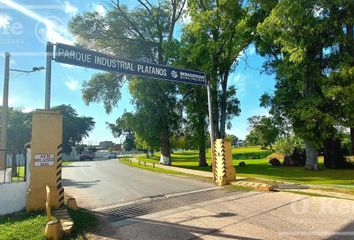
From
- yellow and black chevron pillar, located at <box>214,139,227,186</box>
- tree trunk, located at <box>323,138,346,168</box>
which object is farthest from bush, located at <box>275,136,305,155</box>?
yellow and black chevron pillar, located at <box>214,139,227,186</box>

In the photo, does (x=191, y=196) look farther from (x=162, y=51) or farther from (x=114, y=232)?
(x=162, y=51)

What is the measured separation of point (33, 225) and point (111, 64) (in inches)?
303

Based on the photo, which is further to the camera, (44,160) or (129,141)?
(129,141)

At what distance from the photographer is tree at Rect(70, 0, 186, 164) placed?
33.9m

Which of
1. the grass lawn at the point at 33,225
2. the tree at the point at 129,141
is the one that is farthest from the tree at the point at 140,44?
the tree at the point at 129,141

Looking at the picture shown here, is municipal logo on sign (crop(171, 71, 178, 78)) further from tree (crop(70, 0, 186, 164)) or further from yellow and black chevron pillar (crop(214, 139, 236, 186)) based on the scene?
tree (crop(70, 0, 186, 164))

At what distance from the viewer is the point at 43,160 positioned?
10.9 meters

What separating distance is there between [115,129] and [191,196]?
84.6 meters

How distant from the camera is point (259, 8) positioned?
29.0m

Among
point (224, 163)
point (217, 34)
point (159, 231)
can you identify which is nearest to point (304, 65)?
point (217, 34)

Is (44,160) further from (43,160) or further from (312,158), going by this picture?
(312,158)

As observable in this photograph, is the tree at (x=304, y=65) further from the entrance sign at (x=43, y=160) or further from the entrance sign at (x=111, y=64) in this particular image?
the entrance sign at (x=43, y=160)

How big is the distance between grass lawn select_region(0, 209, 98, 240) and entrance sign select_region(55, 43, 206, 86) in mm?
5800

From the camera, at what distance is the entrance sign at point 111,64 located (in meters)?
12.6
